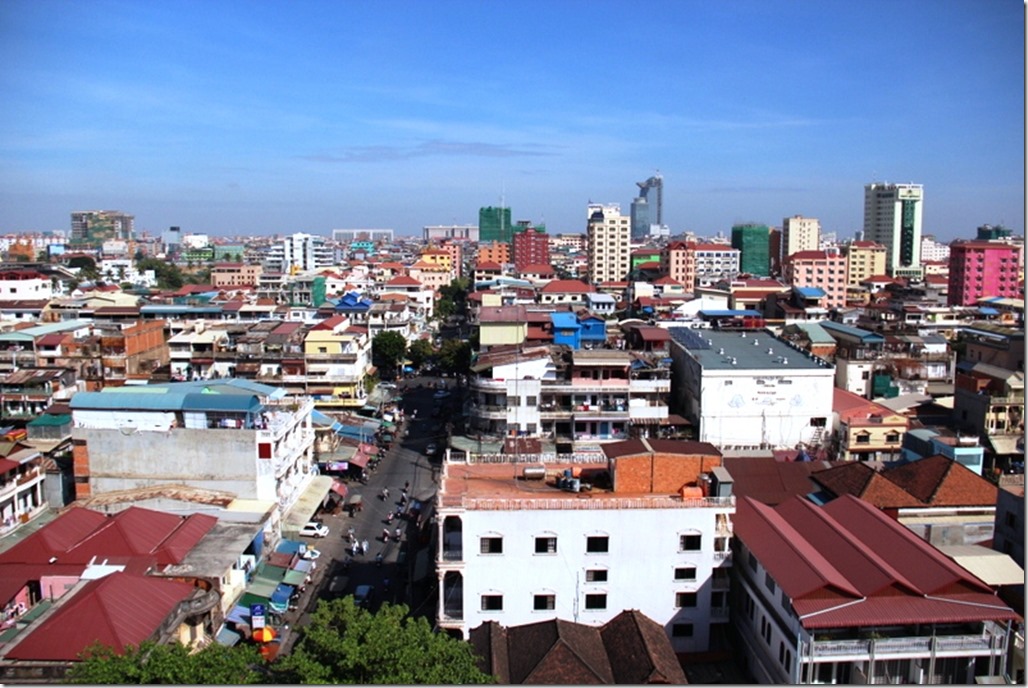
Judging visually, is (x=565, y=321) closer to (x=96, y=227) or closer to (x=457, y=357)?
(x=457, y=357)

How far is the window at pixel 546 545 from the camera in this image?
8.08 metres

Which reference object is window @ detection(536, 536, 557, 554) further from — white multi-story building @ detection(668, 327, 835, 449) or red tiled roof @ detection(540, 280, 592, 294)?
red tiled roof @ detection(540, 280, 592, 294)

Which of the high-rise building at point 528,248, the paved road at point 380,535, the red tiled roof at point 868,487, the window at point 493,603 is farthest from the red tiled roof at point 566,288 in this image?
the window at point 493,603

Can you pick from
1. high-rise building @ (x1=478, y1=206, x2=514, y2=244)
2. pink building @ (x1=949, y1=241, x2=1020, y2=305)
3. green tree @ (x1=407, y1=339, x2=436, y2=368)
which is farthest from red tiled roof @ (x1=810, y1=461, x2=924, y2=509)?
high-rise building @ (x1=478, y1=206, x2=514, y2=244)

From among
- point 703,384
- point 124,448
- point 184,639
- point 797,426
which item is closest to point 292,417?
point 124,448

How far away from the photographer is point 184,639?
25.8ft

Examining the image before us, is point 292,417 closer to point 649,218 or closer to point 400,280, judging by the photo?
point 400,280

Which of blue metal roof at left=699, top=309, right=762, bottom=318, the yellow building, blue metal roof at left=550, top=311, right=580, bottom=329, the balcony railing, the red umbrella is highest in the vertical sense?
the yellow building

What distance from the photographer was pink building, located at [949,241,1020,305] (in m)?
32.9

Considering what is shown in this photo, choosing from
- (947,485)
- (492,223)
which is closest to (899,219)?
(492,223)

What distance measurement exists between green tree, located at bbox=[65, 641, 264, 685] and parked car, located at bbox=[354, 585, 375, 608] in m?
3.72

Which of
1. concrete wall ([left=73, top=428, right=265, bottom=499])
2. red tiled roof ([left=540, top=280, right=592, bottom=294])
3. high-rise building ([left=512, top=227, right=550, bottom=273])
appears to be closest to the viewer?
concrete wall ([left=73, top=428, right=265, bottom=499])

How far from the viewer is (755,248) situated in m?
56.9

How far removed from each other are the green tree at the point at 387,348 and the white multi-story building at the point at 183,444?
10.9m
